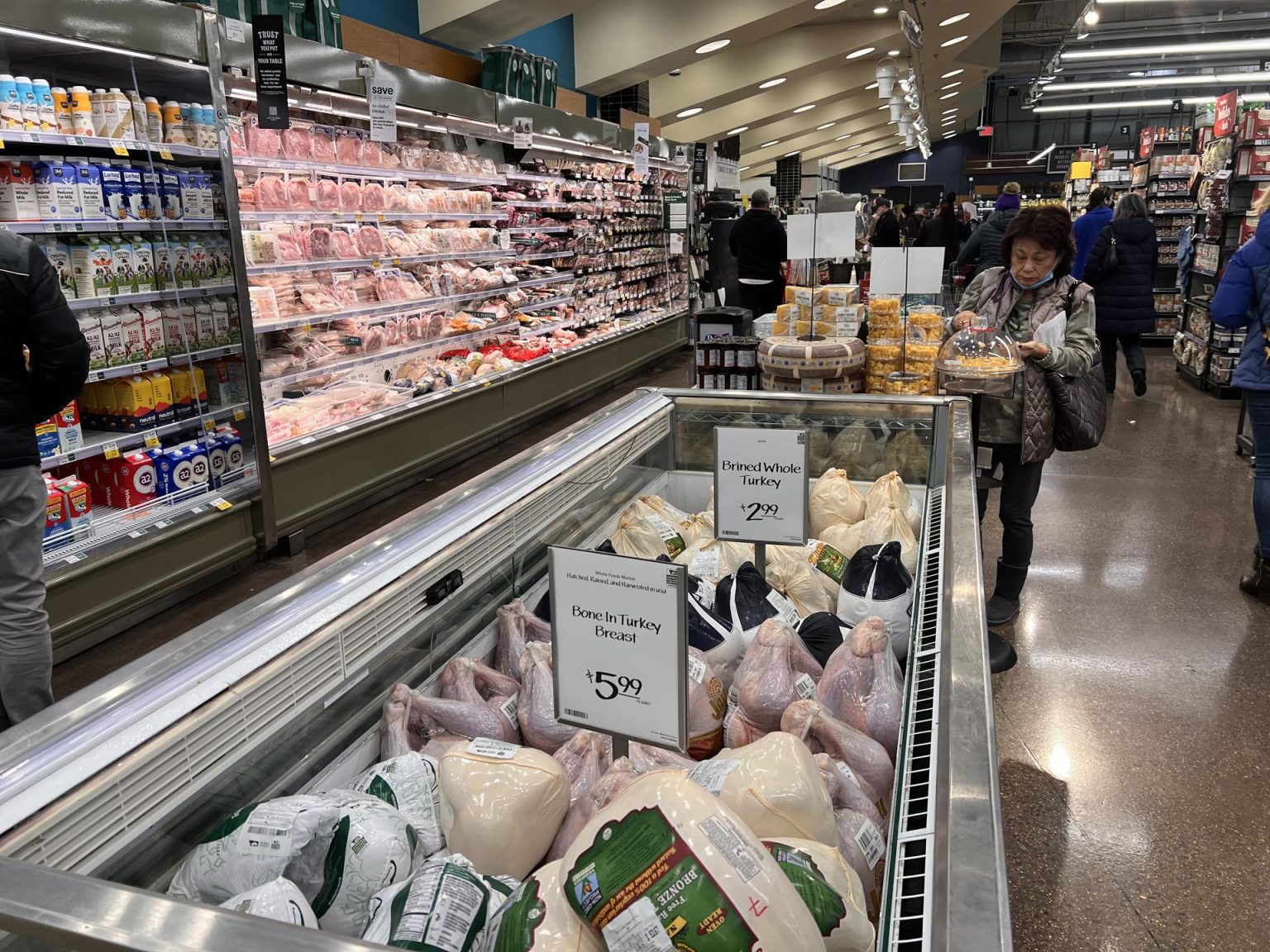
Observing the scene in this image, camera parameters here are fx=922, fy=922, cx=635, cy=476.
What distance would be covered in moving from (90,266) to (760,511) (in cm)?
314

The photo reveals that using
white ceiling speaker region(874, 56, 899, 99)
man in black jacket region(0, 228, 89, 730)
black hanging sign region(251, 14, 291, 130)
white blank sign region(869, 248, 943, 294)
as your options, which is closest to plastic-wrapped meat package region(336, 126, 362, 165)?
black hanging sign region(251, 14, 291, 130)

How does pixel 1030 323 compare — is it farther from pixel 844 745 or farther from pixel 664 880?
pixel 664 880

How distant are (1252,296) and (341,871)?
15.0 feet

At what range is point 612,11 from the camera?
9.73 metres

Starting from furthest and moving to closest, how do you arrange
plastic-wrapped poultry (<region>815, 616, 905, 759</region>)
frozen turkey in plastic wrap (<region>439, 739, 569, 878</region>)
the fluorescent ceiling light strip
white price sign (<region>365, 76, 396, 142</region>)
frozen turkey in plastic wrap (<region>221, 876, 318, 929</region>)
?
the fluorescent ceiling light strip → white price sign (<region>365, 76, 396, 142</region>) → plastic-wrapped poultry (<region>815, 616, 905, 759</region>) → frozen turkey in plastic wrap (<region>439, 739, 569, 878</region>) → frozen turkey in plastic wrap (<region>221, 876, 318, 929</region>)

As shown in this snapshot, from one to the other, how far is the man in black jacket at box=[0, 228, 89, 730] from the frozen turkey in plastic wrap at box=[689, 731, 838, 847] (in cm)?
256

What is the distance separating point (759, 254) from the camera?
30.8 feet

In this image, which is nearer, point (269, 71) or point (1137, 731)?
point (1137, 731)

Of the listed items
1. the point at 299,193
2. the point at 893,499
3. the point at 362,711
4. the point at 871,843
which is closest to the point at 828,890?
the point at 871,843

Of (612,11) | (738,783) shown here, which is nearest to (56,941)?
(738,783)

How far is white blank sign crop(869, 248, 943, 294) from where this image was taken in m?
4.25

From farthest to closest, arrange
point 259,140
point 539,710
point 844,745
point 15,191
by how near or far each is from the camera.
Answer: point 259,140 → point 15,191 → point 539,710 → point 844,745

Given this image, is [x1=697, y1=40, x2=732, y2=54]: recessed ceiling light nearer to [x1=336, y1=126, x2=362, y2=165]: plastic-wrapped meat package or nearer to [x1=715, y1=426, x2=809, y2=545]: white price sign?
[x1=336, y1=126, x2=362, y2=165]: plastic-wrapped meat package

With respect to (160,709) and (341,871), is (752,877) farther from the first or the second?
(160,709)
